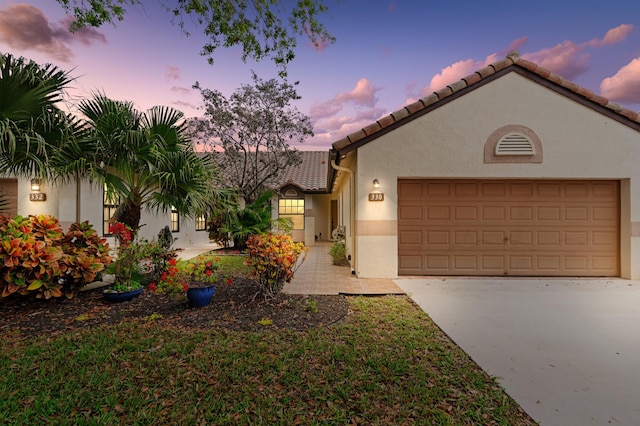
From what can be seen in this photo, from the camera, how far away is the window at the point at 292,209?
16984 millimetres

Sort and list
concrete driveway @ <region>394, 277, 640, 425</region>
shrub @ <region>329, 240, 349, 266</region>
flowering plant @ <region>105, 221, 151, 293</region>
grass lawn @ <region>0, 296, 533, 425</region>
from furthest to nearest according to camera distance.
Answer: shrub @ <region>329, 240, 349, 266</region>
flowering plant @ <region>105, 221, 151, 293</region>
concrete driveway @ <region>394, 277, 640, 425</region>
grass lawn @ <region>0, 296, 533, 425</region>

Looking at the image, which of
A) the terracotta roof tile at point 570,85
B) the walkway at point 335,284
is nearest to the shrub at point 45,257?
the walkway at point 335,284

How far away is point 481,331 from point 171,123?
695 cm

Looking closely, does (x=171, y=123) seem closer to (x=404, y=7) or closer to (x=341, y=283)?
(x=341, y=283)

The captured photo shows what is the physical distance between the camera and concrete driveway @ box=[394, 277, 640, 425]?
2.64 metres

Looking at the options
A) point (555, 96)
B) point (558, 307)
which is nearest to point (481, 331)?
point (558, 307)

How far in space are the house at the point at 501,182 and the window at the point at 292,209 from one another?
370 inches

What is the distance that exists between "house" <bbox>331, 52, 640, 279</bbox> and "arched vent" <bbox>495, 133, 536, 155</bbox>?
24 millimetres

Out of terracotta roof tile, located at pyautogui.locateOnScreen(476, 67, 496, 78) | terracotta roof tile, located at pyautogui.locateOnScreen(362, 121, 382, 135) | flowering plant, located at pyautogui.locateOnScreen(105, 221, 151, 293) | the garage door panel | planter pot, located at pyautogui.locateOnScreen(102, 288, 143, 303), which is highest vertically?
terracotta roof tile, located at pyautogui.locateOnScreen(476, 67, 496, 78)

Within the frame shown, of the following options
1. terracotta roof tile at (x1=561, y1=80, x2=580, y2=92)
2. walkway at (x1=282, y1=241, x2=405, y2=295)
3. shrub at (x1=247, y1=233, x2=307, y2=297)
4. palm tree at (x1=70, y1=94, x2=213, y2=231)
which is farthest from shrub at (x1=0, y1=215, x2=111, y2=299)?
terracotta roof tile at (x1=561, y1=80, x2=580, y2=92)

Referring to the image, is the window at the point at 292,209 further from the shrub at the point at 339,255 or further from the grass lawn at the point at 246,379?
the grass lawn at the point at 246,379

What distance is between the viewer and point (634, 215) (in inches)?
293

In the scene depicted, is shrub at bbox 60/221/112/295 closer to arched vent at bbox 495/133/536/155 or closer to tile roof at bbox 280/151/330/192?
arched vent at bbox 495/133/536/155

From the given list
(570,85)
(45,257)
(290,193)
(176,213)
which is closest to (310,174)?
(290,193)
